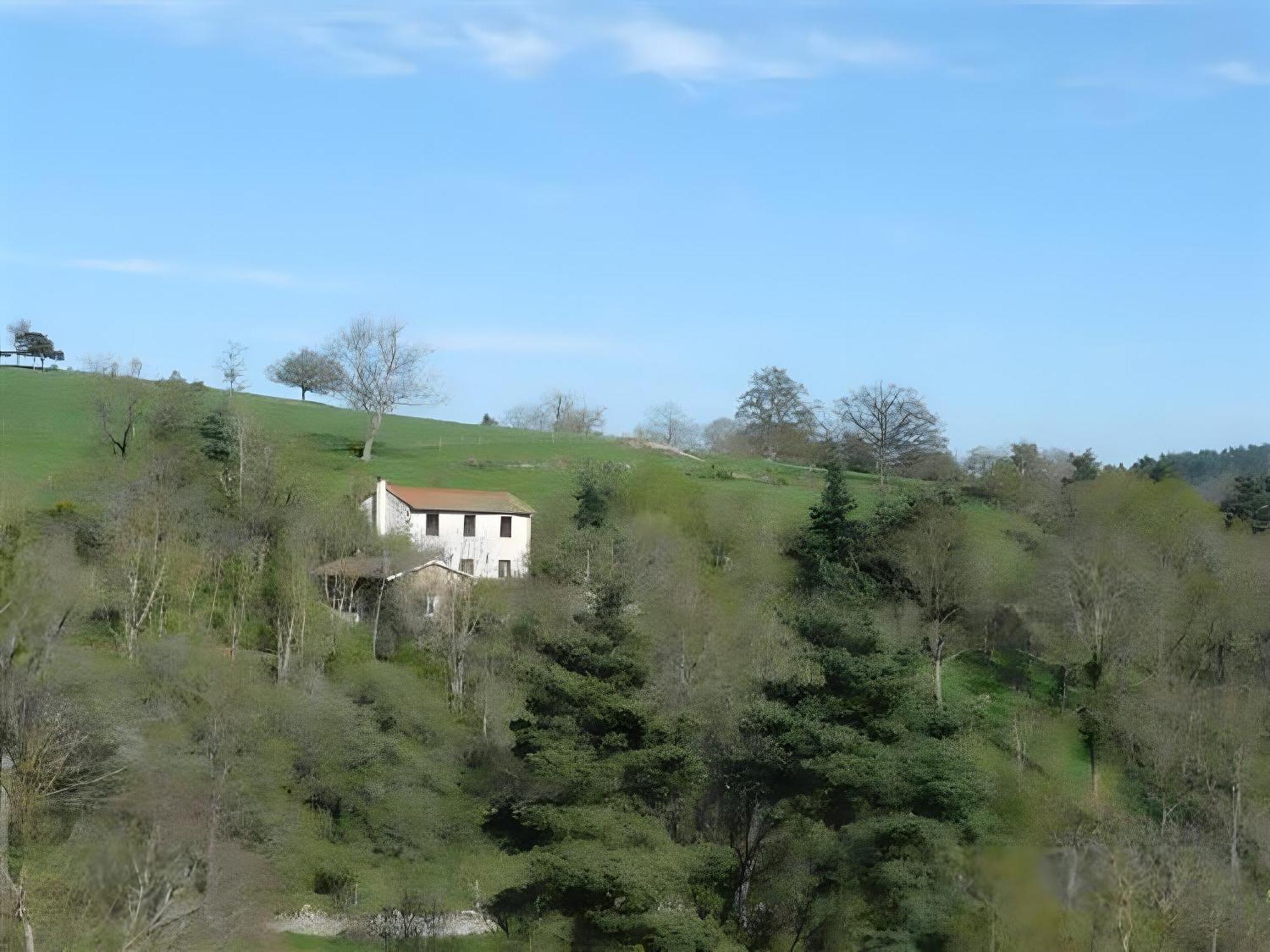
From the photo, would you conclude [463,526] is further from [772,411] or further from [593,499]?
[772,411]

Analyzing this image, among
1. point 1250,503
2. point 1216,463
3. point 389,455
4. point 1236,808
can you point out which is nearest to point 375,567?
point 389,455

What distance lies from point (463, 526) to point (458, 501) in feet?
3.79

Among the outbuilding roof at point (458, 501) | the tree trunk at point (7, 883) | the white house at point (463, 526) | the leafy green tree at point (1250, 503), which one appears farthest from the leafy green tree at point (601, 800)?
the leafy green tree at point (1250, 503)

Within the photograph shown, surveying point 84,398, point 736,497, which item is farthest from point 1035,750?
point 84,398

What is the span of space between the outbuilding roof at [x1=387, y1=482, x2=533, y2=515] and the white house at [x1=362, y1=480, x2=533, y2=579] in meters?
0.02

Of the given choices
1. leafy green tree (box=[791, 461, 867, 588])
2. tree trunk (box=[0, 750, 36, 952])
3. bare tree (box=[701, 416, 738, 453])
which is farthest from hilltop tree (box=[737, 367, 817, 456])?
tree trunk (box=[0, 750, 36, 952])

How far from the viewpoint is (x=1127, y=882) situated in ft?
66.9

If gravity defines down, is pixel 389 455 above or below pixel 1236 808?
above

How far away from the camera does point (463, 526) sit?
4697cm

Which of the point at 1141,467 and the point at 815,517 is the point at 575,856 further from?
the point at 1141,467

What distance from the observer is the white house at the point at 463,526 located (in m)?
46.3

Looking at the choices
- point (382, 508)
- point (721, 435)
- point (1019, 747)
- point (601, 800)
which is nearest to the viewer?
point (601, 800)

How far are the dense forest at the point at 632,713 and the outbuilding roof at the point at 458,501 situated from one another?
6.18ft

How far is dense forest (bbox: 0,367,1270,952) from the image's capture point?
2270 centimetres
